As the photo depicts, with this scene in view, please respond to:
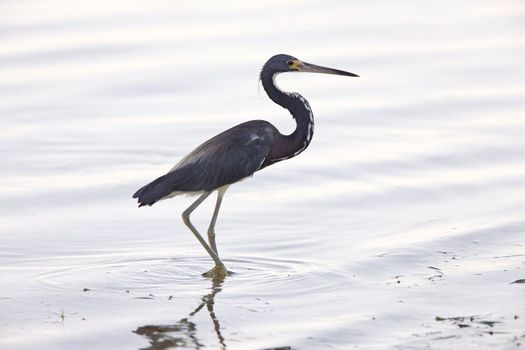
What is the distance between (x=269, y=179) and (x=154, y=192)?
2572 millimetres

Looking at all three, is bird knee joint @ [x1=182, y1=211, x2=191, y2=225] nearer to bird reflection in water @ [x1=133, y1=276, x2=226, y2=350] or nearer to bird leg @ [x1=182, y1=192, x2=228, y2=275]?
bird leg @ [x1=182, y1=192, x2=228, y2=275]

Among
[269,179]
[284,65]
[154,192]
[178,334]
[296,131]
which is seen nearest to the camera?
[178,334]

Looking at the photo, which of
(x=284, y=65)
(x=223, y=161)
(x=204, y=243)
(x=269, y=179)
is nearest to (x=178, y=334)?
(x=204, y=243)

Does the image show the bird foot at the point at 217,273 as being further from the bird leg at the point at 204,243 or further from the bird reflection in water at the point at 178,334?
the bird reflection in water at the point at 178,334

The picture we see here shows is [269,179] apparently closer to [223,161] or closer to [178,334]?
[223,161]

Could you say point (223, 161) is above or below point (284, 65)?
below

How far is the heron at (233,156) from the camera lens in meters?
10.8

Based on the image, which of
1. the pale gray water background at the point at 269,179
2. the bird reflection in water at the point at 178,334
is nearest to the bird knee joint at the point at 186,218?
the pale gray water background at the point at 269,179

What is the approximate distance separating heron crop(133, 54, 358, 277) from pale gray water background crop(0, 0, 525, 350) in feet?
1.71

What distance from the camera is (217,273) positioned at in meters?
10.3

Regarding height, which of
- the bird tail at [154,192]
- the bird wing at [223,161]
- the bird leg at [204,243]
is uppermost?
the bird wing at [223,161]

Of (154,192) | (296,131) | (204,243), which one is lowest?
(204,243)

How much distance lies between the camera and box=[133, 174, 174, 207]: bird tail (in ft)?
34.7

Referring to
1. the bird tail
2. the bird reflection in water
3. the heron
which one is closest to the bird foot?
the heron
